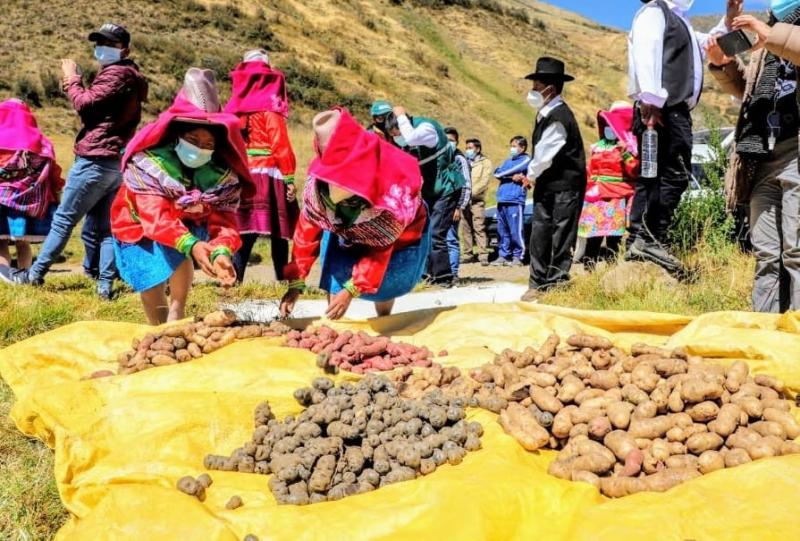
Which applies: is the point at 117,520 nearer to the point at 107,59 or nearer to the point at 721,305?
the point at 721,305

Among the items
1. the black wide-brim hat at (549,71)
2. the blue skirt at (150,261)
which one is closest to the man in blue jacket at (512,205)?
the black wide-brim hat at (549,71)

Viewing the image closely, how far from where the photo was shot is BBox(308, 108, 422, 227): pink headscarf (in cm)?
329

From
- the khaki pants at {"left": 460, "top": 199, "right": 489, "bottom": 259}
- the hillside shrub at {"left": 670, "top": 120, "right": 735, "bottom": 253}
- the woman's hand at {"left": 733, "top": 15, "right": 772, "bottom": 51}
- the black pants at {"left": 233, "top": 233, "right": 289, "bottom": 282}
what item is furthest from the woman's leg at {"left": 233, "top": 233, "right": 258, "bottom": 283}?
the khaki pants at {"left": 460, "top": 199, "right": 489, "bottom": 259}

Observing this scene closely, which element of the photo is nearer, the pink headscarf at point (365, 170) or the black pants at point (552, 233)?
the pink headscarf at point (365, 170)

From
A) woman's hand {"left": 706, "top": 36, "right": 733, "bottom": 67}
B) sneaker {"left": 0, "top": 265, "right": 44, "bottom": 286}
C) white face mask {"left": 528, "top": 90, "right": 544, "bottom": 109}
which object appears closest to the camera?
woman's hand {"left": 706, "top": 36, "right": 733, "bottom": 67}

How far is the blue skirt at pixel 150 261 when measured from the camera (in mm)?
3713

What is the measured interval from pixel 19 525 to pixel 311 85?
24.8 meters

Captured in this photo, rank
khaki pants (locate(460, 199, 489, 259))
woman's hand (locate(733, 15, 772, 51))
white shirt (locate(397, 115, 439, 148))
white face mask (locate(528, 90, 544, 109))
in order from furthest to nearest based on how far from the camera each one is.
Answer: khaki pants (locate(460, 199, 489, 259)) → white shirt (locate(397, 115, 439, 148)) → white face mask (locate(528, 90, 544, 109)) → woman's hand (locate(733, 15, 772, 51))

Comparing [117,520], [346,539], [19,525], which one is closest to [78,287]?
[19,525]

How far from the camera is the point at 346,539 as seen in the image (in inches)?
72.3

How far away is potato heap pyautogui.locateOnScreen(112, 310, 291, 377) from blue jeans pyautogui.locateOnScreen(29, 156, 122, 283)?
7.51 feet

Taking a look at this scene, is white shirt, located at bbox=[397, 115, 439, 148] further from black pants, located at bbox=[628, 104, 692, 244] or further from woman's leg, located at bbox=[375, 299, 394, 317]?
woman's leg, located at bbox=[375, 299, 394, 317]

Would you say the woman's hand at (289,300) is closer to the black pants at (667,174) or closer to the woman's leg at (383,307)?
the woman's leg at (383,307)

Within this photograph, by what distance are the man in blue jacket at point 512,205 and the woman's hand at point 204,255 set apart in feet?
18.4
